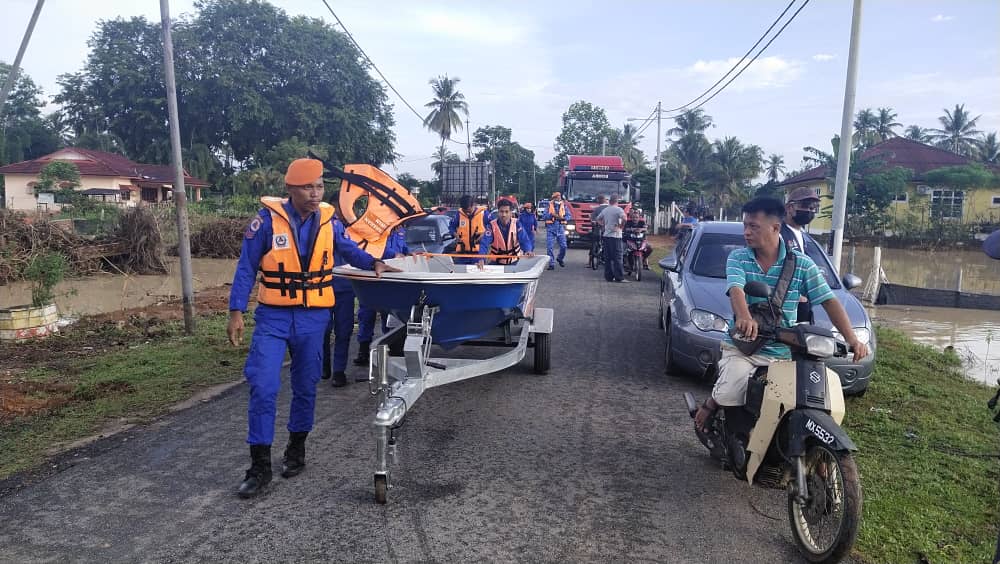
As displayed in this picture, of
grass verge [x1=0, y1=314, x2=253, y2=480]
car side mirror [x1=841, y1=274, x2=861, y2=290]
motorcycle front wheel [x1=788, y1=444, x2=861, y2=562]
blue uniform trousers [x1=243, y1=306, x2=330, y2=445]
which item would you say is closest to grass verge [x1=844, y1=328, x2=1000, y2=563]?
motorcycle front wheel [x1=788, y1=444, x2=861, y2=562]

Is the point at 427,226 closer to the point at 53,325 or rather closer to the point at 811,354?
the point at 53,325

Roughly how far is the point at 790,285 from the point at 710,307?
2737mm

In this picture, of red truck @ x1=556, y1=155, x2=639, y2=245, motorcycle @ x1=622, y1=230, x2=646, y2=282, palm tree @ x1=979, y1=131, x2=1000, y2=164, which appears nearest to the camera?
motorcycle @ x1=622, y1=230, x2=646, y2=282

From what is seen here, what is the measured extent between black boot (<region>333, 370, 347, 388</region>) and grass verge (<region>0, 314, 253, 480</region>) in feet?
3.64

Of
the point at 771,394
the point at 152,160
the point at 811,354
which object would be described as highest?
the point at 152,160

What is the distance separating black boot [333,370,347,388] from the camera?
21.7 ft

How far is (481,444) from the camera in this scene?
5.04 meters

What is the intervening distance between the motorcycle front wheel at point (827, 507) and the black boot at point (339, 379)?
4.26m

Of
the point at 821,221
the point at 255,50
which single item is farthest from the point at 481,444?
the point at 255,50

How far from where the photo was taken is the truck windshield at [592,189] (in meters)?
23.8

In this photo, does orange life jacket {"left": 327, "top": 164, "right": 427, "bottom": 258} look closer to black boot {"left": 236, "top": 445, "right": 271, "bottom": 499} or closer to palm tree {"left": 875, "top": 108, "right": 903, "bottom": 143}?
black boot {"left": 236, "top": 445, "right": 271, "bottom": 499}

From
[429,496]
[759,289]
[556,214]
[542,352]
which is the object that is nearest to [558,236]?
[556,214]

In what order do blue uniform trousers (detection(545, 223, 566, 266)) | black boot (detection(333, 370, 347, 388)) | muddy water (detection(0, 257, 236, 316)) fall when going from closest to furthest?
black boot (detection(333, 370, 347, 388)) → muddy water (detection(0, 257, 236, 316)) → blue uniform trousers (detection(545, 223, 566, 266))

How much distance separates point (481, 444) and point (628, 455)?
3.41ft
